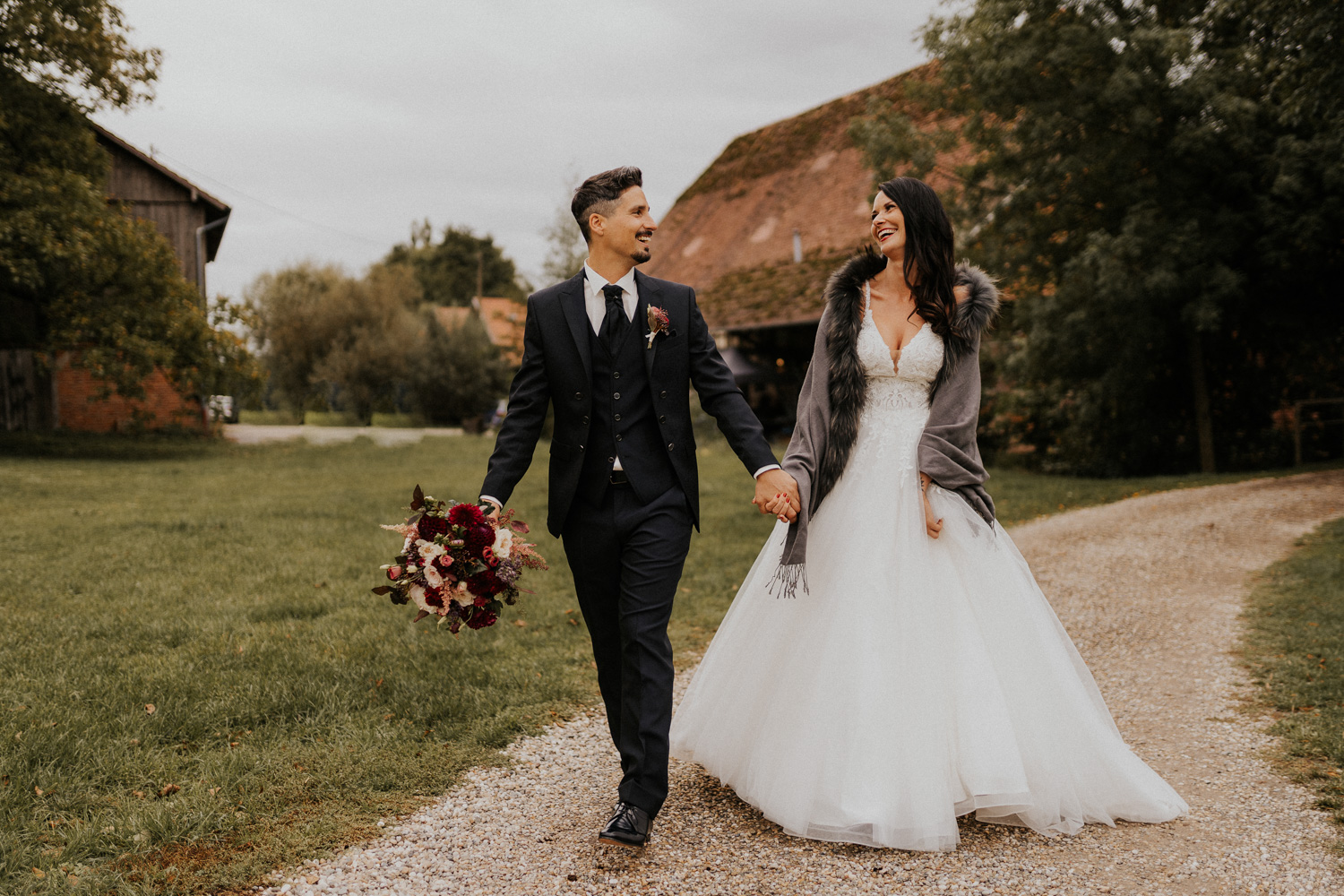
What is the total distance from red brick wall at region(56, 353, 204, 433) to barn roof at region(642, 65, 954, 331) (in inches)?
513

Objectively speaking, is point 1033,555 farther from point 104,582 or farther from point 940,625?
point 104,582

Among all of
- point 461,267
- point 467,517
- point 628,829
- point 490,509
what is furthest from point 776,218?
point 461,267

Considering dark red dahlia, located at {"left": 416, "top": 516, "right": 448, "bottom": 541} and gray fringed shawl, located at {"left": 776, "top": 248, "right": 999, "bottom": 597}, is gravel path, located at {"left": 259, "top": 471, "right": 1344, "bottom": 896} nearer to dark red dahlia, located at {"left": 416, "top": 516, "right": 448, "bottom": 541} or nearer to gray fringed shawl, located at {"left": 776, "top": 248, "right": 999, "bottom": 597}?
gray fringed shawl, located at {"left": 776, "top": 248, "right": 999, "bottom": 597}

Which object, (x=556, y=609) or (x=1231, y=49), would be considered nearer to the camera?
(x=556, y=609)

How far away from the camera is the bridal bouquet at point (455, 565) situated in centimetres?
292

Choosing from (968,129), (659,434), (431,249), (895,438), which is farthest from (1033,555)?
(431,249)

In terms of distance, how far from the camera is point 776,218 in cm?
2422

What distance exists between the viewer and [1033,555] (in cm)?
856

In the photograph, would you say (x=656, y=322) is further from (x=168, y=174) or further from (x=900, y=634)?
(x=168, y=174)

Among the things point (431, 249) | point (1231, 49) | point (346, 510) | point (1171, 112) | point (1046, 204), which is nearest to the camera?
point (346, 510)

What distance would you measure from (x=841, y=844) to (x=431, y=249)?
6525cm

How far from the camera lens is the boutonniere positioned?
3072 mm

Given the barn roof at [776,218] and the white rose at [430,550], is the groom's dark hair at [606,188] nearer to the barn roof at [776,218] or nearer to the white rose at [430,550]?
the white rose at [430,550]

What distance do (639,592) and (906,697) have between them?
37.1 inches
